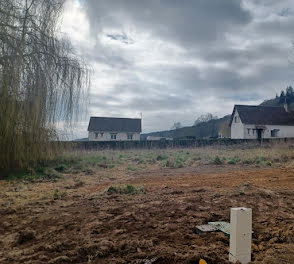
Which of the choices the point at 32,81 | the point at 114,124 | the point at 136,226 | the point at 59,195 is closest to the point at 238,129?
the point at 114,124

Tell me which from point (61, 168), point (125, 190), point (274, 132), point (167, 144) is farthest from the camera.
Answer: point (274, 132)

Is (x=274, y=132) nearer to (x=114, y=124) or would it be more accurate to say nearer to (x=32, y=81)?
(x=114, y=124)

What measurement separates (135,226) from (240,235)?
4.94 feet

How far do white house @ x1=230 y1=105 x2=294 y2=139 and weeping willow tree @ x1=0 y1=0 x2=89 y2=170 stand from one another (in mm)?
28974

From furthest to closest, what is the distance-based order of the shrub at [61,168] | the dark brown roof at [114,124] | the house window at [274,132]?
the dark brown roof at [114,124], the house window at [274,132], the shrub at [61,168]

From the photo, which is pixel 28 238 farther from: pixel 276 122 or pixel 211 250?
pixel 276 122

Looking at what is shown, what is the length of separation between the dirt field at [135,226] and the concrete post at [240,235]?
0.14 metres

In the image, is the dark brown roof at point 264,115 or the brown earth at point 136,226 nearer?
the brown earth at point 136,226

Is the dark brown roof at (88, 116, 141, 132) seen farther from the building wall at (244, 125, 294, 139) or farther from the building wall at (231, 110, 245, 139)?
the building wall at (244, 125, 294, 139)


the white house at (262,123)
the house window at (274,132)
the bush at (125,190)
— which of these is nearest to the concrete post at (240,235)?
the bush at (125,190)

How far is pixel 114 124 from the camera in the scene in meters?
40.4

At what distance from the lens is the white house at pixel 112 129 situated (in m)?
39.4

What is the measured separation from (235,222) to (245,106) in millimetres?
36177

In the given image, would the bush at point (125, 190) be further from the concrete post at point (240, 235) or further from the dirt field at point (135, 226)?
the concrete post at point (240, 235)
